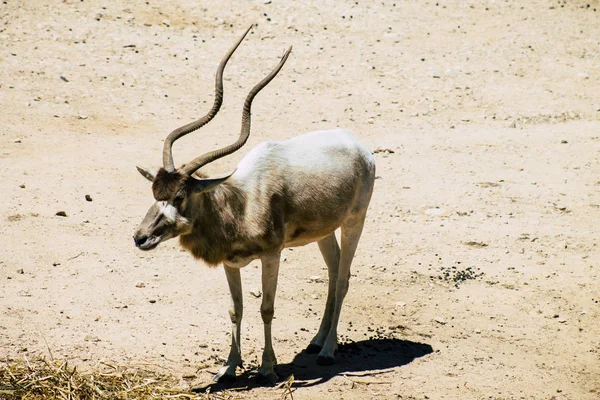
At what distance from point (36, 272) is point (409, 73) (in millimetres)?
10509

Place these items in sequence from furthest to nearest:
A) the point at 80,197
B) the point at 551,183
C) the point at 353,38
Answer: the point at 353,38 < the point at 551,183 < the point at 80,197

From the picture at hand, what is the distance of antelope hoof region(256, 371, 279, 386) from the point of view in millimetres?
8070

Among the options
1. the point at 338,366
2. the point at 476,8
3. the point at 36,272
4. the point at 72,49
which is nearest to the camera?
the point at 338,366

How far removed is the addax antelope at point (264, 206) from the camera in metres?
7.43

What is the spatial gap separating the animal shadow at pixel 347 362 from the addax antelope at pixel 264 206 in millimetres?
124

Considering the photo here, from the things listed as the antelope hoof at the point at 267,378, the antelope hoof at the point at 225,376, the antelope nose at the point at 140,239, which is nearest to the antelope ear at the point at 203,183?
the antelope nose at the point at 140,239

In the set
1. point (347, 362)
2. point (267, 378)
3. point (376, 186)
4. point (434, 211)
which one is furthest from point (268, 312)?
point (376, 186)

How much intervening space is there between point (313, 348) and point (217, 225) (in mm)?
1905

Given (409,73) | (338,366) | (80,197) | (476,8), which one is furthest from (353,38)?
(338,366)

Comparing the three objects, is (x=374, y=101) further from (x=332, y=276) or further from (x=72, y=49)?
(x=332, y=276)

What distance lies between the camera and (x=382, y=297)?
10211 mm

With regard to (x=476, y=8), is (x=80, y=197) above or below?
below

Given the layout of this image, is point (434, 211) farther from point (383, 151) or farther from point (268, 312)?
point (268, 312)

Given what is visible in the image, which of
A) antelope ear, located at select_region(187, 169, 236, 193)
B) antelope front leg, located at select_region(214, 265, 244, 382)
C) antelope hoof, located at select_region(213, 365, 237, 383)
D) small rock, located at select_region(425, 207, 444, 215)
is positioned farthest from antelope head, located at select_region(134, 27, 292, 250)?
small rock, located at select_region(425, 207, 444, 215)
